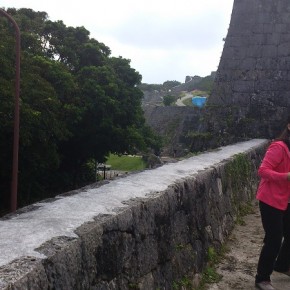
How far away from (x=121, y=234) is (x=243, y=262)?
1.98 metres

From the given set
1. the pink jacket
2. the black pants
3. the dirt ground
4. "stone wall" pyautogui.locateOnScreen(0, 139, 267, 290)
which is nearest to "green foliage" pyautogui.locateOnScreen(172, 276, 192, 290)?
"stone wall" pyautogui.locateOnScreen(0, 139, 267, 290)

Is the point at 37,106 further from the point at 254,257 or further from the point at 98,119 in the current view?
the point at 254,257

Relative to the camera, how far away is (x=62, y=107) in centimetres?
1645

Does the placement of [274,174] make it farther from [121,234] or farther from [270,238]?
[121,234]

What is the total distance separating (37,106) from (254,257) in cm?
1102

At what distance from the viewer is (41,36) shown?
20.9 m

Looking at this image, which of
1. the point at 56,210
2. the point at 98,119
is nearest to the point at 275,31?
the point at 56,210

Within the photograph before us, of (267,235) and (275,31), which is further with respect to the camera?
(275,31)

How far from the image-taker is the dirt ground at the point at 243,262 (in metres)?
3.56

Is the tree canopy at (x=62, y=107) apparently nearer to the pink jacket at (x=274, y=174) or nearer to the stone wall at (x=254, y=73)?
the stone wall at (x=254, y=73)

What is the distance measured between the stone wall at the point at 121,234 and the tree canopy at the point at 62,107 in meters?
9.60

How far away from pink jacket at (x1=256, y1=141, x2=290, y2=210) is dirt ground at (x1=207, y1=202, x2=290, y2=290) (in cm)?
68

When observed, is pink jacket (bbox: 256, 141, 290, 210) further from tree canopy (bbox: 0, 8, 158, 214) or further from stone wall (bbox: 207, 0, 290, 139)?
tree canopy (bbox: 0, 8, 158, 214)

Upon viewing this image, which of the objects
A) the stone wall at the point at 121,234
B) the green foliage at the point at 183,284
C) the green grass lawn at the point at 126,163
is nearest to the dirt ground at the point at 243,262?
the stone wall at the point at 121,234
